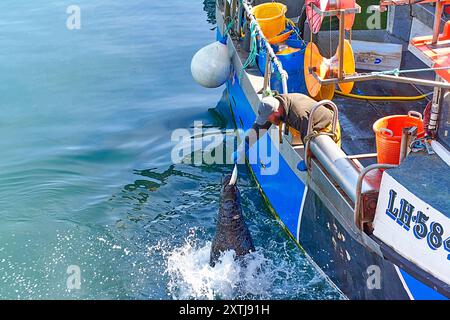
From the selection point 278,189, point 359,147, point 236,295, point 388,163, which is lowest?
point 236,295

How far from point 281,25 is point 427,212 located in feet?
14.0

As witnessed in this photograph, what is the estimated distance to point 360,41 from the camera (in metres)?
8.41

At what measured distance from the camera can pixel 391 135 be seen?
5176mm

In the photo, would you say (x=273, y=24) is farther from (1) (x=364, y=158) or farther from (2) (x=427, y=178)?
(2) (x=427, y=178)

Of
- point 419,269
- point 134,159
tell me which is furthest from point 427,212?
point 134,159

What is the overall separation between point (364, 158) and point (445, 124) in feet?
4.82

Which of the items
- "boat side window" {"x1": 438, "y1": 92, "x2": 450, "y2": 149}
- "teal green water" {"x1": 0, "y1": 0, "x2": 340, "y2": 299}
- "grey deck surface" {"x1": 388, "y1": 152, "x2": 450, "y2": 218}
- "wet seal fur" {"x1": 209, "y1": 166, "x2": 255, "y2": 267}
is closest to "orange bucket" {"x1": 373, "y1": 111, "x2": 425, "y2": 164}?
"boat side window" {"x1": 438, "y1": 92, "x2": 450, "y2": 149}

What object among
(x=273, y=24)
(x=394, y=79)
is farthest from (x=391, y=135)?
(x=273, y=24)

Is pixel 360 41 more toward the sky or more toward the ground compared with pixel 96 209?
more toward the sky

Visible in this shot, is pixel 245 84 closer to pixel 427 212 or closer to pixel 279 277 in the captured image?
pixel 279 277

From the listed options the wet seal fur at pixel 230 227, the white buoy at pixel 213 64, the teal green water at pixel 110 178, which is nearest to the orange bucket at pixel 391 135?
the teal green water at pixel 110 178

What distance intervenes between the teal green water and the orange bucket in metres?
1.56

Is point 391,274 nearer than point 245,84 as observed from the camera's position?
Yes
